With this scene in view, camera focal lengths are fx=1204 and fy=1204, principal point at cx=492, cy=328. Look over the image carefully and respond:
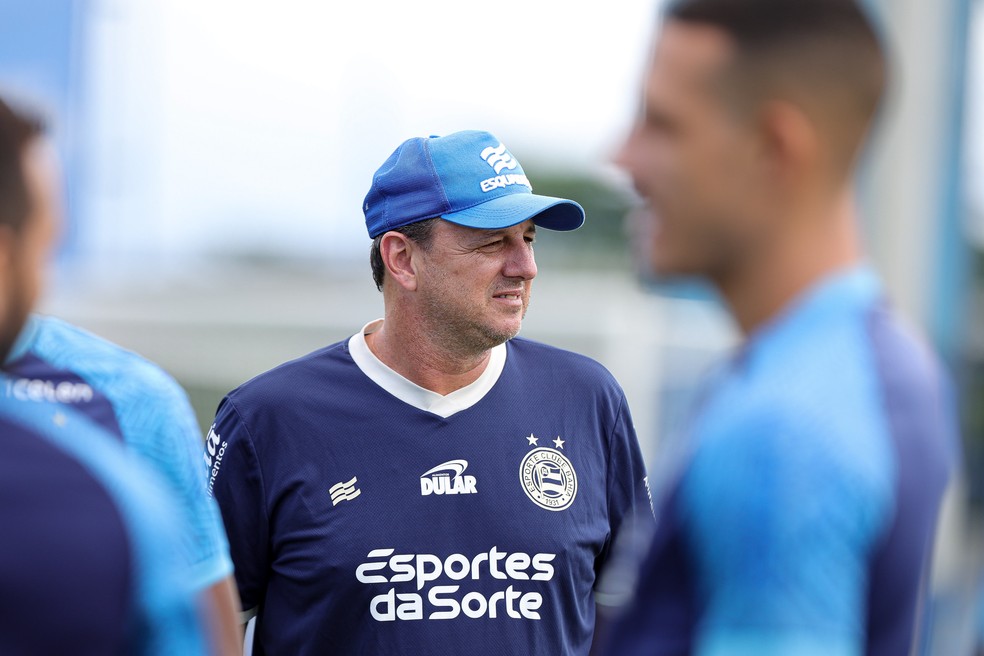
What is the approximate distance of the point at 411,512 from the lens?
2.67 m

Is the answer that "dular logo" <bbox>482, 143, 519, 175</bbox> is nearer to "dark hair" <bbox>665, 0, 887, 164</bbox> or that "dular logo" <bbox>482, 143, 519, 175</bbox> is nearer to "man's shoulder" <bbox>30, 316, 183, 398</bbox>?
"man's shoulder" <bbox>30, 316, 183, 398</bbox>

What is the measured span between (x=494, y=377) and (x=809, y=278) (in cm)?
154

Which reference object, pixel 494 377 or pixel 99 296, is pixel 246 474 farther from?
pixel 99 296

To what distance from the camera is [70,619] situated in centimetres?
149

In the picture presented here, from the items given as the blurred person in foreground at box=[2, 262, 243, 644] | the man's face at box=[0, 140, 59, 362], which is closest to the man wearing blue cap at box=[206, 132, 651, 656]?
the blurred person in foreground at box=[2, 262, 243, 644]

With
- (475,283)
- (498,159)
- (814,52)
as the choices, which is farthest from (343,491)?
(814,52)

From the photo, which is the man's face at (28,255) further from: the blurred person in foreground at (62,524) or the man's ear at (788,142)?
the man's ear at (788,142)

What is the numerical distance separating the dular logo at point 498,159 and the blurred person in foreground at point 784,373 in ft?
5.01

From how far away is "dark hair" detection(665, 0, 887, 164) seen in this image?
141 centimetres

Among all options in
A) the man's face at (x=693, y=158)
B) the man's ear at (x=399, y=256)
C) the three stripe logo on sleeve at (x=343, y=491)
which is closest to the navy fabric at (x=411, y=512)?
the three stripe logo on sleeve at (x=343, y=491)

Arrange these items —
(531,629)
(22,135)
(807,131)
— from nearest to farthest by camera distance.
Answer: (807,131) < (22,135) < (531,629)

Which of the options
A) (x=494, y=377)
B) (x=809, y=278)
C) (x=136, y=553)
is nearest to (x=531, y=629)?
(x=494, y=377)

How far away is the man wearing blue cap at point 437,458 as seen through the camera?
2.60 metres

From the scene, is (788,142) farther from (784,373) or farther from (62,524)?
(62,524)
